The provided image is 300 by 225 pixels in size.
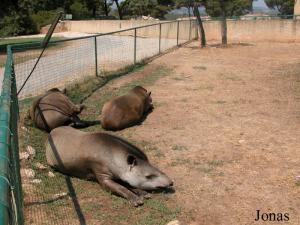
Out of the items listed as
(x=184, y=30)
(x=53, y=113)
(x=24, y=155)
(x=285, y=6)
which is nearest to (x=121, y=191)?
(x=24, y=155)

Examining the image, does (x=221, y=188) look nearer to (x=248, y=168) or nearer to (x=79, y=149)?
(x=248, y=168)

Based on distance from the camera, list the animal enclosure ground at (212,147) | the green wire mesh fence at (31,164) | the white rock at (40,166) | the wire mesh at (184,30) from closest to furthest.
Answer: the green wire mesh fence at (31,164) < the animal enclosure ground at (212,147) < the white rock at (40,166) < the wire mesh at (184,30)

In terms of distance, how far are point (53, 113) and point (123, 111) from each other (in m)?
1.24

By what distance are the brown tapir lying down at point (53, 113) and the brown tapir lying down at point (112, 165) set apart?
1.82 m

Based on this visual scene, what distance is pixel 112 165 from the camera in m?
5.61

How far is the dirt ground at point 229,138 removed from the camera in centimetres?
531

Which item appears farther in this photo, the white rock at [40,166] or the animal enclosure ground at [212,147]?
the white rock at [40,166]

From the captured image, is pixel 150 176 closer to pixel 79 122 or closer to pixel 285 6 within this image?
pixel 79 122

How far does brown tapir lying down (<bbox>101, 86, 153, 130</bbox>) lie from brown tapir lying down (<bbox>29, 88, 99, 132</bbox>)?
572 millimetres

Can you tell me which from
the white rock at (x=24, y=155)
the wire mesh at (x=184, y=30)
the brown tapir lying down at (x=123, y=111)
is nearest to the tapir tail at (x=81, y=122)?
the brown tapir lying down at (x=123, y=111)

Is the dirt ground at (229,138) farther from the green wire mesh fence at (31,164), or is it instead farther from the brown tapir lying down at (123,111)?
the green wire mesh fence at (31,164)

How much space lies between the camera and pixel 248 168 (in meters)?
6.20

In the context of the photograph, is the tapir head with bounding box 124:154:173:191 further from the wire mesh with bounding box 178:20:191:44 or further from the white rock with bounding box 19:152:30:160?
the wire mesh with bounding box 178:20:191:44

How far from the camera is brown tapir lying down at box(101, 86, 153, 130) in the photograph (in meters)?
8.00
